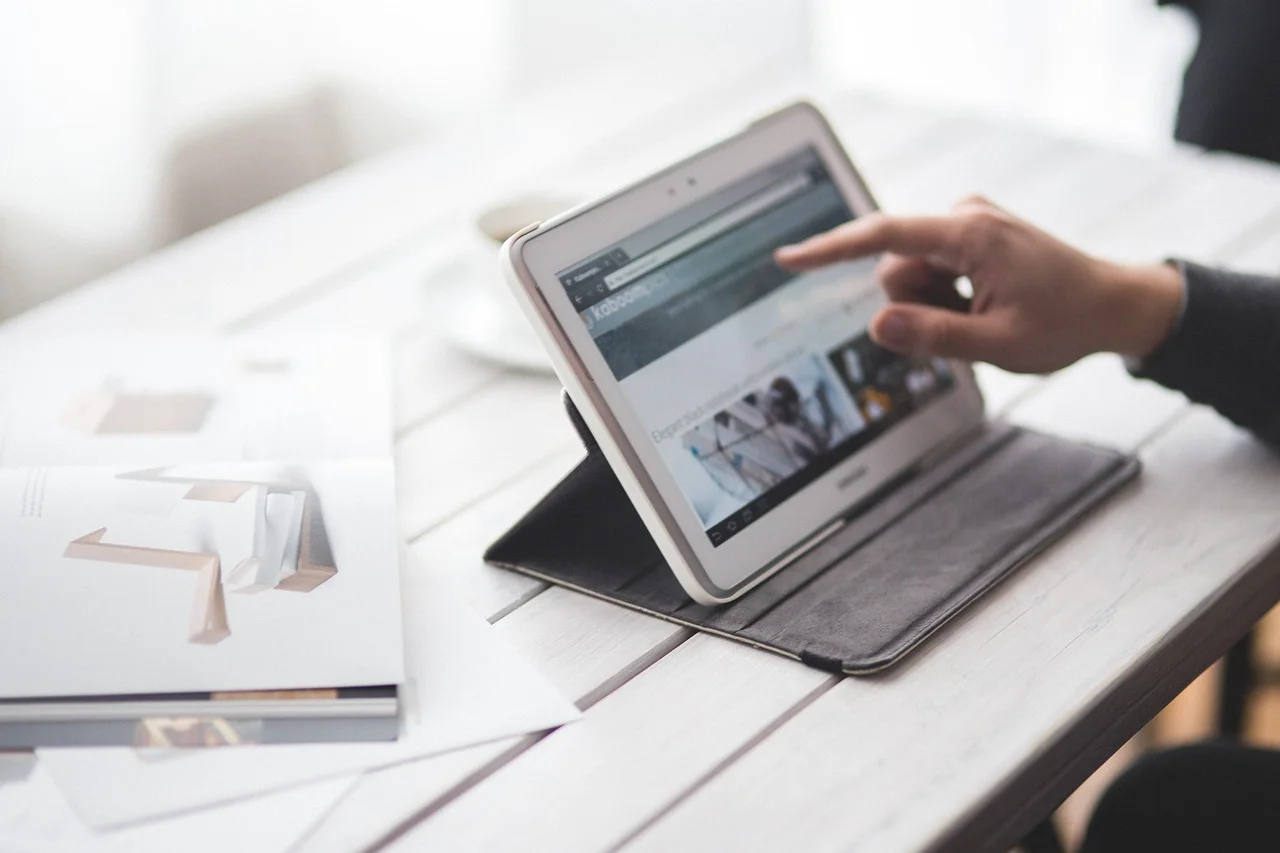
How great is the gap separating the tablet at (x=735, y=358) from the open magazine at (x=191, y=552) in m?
0.15

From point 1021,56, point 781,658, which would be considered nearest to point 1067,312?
point 781,658

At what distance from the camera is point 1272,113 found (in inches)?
55.1

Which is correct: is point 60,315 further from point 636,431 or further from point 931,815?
point 931,815

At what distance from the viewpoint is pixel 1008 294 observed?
31.9 inches

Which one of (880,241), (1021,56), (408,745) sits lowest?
(1021,56)

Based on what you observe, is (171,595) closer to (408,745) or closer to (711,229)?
(408,745)

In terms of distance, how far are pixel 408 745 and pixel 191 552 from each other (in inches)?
6.2

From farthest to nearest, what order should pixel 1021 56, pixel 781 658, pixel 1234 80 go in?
pixel 1021 56 < pixel 1234 80 < pixel 781 658

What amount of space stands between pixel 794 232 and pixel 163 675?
44cm

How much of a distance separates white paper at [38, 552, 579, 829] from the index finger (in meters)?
0.29

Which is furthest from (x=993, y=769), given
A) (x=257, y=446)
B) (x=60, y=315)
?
(x=60, y=315)

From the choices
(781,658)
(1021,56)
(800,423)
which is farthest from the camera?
(1021,56)

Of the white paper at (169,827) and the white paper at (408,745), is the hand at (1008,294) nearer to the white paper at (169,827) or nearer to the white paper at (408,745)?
the white paper at (408,745)

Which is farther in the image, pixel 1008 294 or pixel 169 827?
pixel 1008 294
